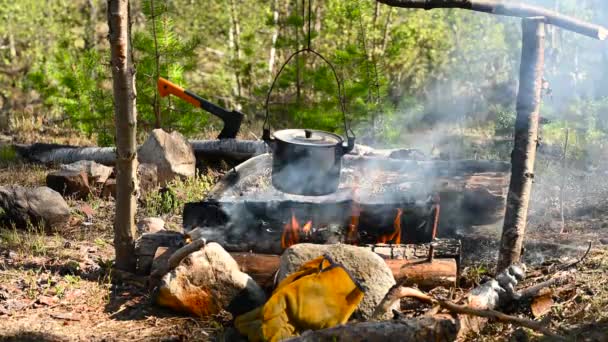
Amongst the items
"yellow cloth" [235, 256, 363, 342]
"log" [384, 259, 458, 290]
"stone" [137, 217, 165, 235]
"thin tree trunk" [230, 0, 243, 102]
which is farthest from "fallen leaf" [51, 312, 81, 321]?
"thin tree trunk" [230, 0, 243, 102]

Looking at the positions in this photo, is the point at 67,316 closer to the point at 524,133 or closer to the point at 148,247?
the point at 148,247

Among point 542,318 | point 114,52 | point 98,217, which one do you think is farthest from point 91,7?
point 542,318

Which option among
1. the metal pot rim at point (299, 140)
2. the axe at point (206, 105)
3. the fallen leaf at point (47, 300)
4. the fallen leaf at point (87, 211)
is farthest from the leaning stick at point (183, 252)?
the axe at point (206, 105)

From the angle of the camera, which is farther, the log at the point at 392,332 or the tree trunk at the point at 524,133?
the tree trunk at the point at 524,133

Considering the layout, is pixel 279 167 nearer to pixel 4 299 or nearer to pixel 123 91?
pixel 123 91

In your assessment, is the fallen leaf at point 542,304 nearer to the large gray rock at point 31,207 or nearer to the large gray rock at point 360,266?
the large gray rock at point 360,266

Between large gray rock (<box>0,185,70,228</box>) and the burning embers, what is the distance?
2403 millimetres

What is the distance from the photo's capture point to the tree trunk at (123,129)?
5152 millimetres

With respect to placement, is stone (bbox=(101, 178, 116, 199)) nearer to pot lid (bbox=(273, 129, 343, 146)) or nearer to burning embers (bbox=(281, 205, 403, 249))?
burning embers (bbox=(281, 205, 403, 249))

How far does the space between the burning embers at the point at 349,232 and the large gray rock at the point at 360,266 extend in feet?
1.93

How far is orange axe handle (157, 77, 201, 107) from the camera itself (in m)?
7.61

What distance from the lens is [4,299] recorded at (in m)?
4.88

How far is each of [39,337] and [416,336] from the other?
2410 mm

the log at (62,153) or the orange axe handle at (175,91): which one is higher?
the orange axe handle at (175,91)
